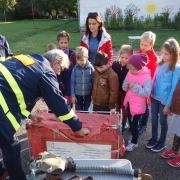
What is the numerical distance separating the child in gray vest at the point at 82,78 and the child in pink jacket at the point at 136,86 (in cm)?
60

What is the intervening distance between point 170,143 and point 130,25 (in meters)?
14.2

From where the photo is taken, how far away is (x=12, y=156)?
249cm

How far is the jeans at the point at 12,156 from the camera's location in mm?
2428

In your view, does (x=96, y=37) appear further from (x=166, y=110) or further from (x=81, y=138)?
(x=81, y=138)

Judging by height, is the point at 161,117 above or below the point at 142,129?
above

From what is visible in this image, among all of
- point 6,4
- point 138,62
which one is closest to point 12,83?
point 138,62

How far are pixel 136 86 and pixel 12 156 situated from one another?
169cm

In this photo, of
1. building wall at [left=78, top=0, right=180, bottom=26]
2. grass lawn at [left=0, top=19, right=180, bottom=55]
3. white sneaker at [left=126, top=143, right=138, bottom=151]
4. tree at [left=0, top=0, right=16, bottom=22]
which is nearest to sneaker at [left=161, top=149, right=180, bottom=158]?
white sneaker at [left=126, top=143, right=138, bottom=151]

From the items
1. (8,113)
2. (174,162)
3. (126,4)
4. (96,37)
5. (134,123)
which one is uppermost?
(126,4)

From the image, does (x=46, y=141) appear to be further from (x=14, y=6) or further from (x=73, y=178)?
(x=14, y=6)

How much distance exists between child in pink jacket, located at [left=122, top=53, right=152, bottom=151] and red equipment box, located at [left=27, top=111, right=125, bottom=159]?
456 millimetres

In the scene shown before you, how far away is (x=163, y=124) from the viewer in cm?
332

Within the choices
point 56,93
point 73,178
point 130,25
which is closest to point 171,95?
point 56,93

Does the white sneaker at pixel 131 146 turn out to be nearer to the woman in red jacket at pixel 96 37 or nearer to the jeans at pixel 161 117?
the jeans at pixel 161 117
